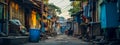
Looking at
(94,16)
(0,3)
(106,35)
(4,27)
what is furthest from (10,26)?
(94,16)

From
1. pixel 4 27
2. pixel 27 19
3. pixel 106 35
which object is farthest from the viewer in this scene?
pixel 27 19

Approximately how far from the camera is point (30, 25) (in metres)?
32.6

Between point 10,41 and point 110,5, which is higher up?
point 110,5

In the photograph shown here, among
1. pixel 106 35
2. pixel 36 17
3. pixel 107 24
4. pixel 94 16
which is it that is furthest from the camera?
pixel 36 17

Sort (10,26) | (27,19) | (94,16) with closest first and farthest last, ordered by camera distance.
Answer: (10,26), (94,16), (27,19)

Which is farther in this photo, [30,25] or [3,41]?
[30,25]

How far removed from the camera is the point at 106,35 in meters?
18.9

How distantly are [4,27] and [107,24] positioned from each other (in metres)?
6.97

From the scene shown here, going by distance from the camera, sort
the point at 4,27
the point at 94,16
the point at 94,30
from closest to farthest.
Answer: the point at 4,27 < the point at 94,30 < the point at 94,16

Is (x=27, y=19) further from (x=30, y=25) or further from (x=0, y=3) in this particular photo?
(x=0, y=3)

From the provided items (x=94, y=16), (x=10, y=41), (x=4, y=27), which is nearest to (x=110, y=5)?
(x=10, y=41)

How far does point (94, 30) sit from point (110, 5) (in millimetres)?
8159

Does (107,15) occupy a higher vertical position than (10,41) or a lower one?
higher

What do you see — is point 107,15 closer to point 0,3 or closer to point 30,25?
point 0,3
